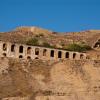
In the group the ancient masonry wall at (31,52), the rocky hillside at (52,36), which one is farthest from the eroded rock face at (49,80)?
the rocky hillside at (52,36)

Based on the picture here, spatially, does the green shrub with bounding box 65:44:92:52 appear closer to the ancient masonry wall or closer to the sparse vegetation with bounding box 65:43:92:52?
the sparse vegetation with bounding box 65:43:92:52

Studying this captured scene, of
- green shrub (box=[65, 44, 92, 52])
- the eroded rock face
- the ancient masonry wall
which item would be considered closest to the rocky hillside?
green shrub (box=[65, 44, 92, 52])

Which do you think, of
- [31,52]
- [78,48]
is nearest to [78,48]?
[78,48]

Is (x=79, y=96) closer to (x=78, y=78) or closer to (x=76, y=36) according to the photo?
(x=78, y=78)

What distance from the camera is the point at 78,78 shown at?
184 feet

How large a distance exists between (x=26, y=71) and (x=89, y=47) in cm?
4731

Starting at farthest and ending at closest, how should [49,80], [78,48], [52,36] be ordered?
[52,36], [78,48], [49,80]

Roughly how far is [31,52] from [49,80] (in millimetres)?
29936

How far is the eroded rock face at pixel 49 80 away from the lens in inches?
2074

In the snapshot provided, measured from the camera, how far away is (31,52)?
277 feet

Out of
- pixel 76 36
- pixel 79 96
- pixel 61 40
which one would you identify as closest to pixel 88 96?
pixel 79 96

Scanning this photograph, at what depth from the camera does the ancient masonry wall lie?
81438 mm

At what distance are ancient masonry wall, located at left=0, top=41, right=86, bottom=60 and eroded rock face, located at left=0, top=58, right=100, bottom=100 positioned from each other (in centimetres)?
2304

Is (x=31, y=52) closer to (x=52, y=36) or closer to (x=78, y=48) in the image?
(x=78, y=48)
